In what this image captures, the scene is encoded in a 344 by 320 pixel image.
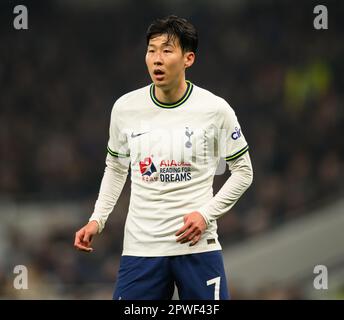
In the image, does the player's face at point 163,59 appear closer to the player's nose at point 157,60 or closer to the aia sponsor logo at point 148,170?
the player's nose at point 157,60

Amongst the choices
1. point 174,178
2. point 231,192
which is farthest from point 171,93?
point 231,192

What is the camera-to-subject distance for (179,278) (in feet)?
15.6

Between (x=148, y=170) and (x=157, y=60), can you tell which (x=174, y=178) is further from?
(x=157, y=60)

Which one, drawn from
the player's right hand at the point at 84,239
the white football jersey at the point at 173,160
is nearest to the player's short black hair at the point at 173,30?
the white football jersey at the point at 173,160

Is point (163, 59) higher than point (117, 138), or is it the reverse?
point (163, 59)

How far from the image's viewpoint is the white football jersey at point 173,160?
475 cm

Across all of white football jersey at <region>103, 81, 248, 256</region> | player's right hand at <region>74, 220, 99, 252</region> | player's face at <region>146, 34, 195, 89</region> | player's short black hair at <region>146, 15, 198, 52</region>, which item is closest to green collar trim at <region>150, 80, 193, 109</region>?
white football jersey at <region>103, 81, 248, 256</region>

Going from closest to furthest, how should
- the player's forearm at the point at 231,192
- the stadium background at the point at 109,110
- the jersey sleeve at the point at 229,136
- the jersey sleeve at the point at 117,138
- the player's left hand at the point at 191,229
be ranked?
the player's left hand at the point at 191,229 → the player's forearm at the point at 231,192 → the jersey sleeve at the point at 229,136 → the jersey sleeve at the point at 117,138 → the stadium background at the point at 109,110

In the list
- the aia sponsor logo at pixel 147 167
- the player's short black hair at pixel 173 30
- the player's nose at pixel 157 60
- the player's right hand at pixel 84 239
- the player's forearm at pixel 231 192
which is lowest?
the player's right hand at pixel 84 239

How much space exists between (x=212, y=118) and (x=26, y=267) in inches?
232

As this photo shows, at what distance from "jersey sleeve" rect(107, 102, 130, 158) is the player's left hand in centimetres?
58

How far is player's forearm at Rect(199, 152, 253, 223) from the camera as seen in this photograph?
4.70 m

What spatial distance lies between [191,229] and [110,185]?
2.19ft

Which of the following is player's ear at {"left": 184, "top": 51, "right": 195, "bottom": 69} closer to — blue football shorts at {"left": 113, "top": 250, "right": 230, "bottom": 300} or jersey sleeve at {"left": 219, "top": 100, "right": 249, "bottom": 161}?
jersey sleeve at {"left": 219, "top": 100, "right": 249, "bottom": 161}
